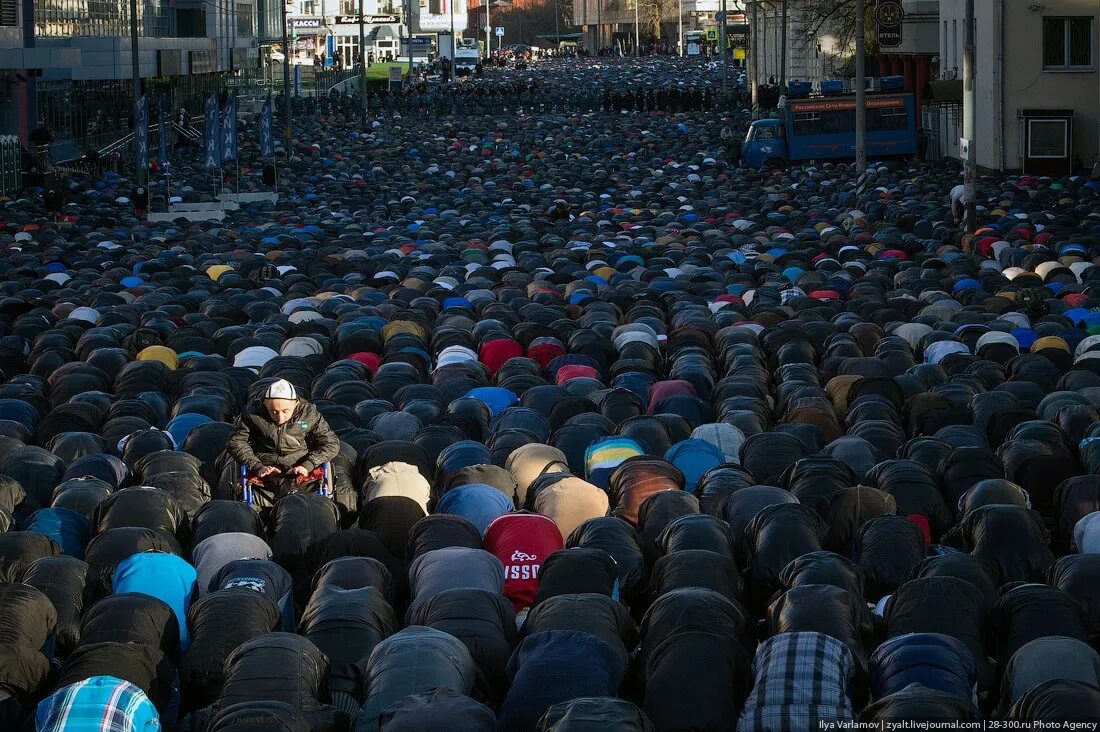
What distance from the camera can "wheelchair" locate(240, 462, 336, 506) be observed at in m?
12.0

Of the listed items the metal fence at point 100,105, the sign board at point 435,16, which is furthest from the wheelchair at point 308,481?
the sign board at point 435,16

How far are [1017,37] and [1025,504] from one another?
97.9 feet

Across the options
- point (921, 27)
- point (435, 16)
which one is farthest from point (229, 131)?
point (435, 16)

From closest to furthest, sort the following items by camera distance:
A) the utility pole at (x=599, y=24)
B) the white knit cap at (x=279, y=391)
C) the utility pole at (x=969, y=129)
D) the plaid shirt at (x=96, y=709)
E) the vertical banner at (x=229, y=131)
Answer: the plaid shirt at (x=96, y=709) < the white knit cap at (x=279, y=391) < the utility pole at (x=969, y=129) < the vertical banner at (x=229, y=131) < the utility pole at (x=599, y=24)

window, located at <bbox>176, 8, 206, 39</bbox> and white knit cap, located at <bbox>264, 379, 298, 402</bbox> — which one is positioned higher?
window, located at <bbox>176, 8, 206, 39</bbox>

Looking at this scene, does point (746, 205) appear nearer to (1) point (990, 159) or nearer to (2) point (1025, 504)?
(1) point (990, 159)

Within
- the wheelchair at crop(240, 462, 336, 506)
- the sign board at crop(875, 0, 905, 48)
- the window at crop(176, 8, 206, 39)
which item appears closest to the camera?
the wheelchair at crop(240, 462, 336, 506)

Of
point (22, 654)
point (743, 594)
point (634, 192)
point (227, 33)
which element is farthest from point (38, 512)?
point (227, 33)

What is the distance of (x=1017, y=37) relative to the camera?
39.2 metres

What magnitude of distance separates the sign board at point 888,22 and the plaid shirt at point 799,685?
3872cm

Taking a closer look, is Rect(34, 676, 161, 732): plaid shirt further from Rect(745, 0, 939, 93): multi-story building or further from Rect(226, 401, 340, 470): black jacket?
Rect(745, 0, 939, 93): multi-story building

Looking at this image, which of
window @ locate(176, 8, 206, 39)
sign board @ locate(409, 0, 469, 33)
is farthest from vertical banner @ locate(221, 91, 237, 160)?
sign board @ locate(409, 0, 469, 33)

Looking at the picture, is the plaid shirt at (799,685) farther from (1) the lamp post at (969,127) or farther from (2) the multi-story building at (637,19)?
(2) the multi-story building at (637,19)

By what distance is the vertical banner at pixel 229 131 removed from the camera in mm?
38031
